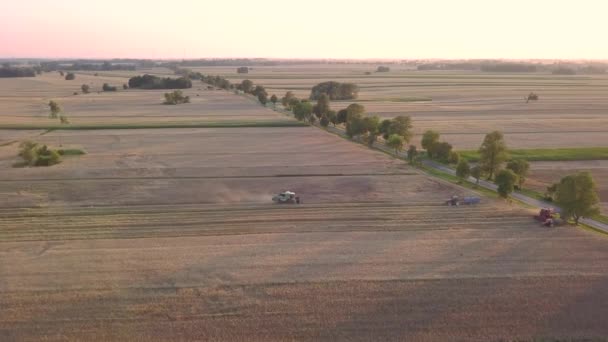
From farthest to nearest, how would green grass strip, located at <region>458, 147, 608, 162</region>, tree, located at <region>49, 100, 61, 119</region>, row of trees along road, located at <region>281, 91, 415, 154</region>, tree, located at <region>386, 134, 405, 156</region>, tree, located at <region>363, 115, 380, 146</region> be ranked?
tree, located at <region>49, 100, 61, 119</region>, tree, located at <region>363, 115, 380, 146</region>, row of trees along road, located at <region>281, 91, 415, 154</region>, tree, located at <region>386, 134, 405, 156</region>, green grass strip, located at <region>458, 147, 608, 162</region>

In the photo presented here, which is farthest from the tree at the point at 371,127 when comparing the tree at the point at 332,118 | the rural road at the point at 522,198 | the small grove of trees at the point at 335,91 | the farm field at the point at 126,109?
the small grove of trees at the point at 335,91

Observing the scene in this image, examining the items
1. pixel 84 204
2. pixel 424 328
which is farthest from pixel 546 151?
pixel 84 204

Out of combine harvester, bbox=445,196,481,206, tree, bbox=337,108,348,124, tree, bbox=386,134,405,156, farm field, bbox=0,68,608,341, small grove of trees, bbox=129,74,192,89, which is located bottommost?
farm field, bbox=0,68,608,341

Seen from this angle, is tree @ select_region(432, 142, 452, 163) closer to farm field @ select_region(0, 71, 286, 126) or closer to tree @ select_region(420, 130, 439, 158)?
tree @ select_region(420, 130, 439, 158)

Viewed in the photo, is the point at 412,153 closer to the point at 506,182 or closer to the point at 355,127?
the point at 355,127

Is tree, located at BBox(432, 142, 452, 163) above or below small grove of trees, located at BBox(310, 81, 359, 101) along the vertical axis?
below

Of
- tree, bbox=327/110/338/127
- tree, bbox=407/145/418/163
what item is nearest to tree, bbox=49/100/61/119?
tree, bbox=327/110/338/127

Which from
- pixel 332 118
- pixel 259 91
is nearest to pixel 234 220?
pixel 332 118
